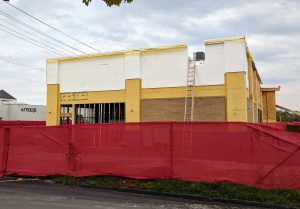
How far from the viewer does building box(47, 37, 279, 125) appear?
20.0 meters

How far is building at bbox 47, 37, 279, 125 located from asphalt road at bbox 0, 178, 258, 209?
11.1m

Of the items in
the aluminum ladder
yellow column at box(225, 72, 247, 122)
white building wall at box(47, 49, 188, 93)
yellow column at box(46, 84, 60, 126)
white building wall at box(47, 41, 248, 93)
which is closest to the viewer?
yellow column at box(225, 72, 247, 122)

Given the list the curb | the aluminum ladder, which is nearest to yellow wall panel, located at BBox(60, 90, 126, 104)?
the aluminum ladder

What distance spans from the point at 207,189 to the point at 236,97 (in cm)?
1053

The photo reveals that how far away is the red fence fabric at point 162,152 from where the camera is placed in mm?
9805

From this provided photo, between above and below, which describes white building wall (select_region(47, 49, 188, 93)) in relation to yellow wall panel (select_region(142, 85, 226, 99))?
above

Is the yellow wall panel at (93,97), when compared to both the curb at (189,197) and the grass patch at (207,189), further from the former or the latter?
the curb at (189,197)

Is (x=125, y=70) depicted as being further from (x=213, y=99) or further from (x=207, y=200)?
(x=207, y=200)

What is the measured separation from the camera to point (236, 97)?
19688 millimetres

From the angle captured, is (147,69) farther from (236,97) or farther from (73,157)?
(73,157)

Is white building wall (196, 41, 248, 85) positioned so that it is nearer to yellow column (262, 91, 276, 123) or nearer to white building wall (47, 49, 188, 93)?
white building wall (47, 49, 188, 93)

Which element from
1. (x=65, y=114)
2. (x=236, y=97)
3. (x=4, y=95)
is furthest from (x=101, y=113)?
(x=4, y=95)

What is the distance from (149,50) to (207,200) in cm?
1397

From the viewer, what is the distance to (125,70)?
22.8 metres
